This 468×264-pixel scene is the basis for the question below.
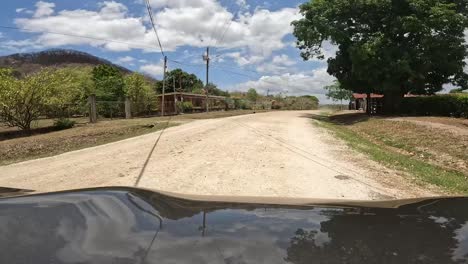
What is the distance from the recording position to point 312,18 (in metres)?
35.2

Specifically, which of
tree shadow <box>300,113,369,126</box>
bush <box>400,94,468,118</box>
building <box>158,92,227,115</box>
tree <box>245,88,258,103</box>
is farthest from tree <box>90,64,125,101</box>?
tree <box>245,88,258,103</box>

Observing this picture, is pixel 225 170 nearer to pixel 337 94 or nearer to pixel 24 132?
pixel 24 132

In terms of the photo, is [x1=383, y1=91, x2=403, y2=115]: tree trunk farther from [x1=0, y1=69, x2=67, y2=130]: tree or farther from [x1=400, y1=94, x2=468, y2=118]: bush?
[x1=0, y1=69, x2=67, y2=130]: tree

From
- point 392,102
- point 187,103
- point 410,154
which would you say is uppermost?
point 392,102

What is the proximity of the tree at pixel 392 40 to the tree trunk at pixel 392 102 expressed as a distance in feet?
0.18

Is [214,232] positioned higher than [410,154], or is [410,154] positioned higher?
[214,232]

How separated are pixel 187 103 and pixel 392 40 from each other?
26.6m

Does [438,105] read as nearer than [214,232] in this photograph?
No

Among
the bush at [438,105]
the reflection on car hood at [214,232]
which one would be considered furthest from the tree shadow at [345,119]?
the reflection on car hood at [214,232]

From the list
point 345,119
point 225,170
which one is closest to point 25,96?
point 225,170

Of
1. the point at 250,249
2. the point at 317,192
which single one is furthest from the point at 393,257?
the point at 317,192

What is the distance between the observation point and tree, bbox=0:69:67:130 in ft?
80.5

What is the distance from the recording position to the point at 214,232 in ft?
8.21

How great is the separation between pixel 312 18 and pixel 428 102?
10151mm
